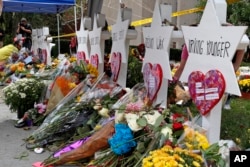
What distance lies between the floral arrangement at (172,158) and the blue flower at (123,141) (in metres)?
0.49

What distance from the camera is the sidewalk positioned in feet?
15.1

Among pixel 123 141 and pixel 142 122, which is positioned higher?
pixel 142 122

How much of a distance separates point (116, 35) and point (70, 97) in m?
1.09

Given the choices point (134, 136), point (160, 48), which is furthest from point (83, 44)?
point (134, 136)

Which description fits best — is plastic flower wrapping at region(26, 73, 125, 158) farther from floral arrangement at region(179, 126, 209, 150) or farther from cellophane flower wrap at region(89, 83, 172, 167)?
floral arrangement at region(179, 126, 209, 150)

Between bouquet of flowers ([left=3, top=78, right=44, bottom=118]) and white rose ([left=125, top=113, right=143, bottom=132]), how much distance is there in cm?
330

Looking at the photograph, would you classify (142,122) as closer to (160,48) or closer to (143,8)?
(160,48)

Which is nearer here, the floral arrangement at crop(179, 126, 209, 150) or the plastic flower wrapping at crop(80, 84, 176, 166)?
the floral arrangement at crop(179, 126, 209, 150)

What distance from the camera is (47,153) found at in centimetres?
493

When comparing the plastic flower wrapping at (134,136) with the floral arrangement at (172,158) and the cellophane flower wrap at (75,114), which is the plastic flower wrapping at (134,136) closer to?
the floral arrangement at (172,158)

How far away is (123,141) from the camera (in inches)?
138

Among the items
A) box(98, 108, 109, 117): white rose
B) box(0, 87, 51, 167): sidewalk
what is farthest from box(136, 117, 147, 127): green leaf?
box(0, 87, 51, 167): sidewalk

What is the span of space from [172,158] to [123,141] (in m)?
0.77

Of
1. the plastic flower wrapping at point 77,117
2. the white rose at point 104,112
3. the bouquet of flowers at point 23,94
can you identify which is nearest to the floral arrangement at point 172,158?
the white rose at point 104,112
